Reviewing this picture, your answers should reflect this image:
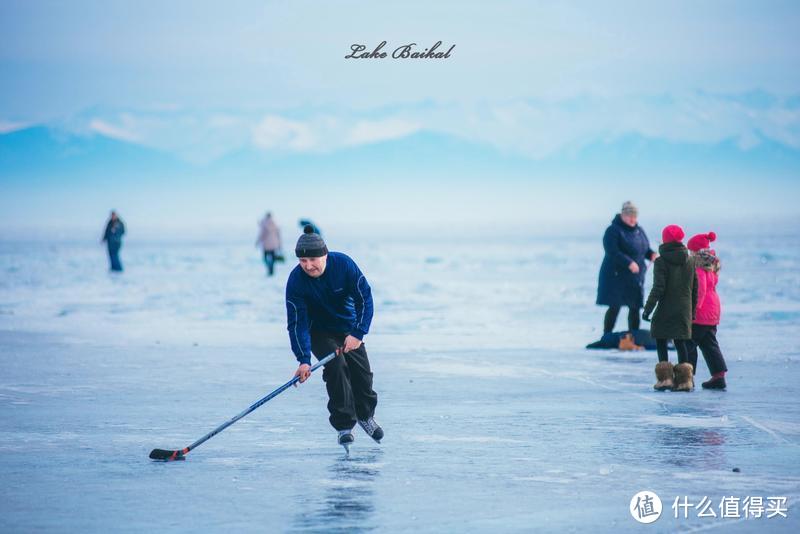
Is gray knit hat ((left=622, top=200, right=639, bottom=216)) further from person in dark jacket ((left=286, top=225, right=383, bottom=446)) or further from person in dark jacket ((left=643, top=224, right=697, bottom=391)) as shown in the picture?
person in dark jacket ((left=286, top=225, right=383, bottom=446))

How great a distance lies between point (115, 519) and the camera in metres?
5.19

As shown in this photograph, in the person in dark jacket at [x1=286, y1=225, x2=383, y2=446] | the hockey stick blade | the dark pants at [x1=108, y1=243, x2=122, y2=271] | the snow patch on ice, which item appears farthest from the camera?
the dark pants at [x1=108, y1=243, x2=122, y2=271]

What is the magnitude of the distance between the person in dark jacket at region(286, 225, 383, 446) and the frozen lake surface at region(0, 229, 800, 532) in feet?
0.91

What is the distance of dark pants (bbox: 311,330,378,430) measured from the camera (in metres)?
6.87

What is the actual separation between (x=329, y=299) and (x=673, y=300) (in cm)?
353

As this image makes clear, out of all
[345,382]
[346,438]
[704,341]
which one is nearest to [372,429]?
[346,438]

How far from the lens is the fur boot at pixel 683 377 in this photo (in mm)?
9078

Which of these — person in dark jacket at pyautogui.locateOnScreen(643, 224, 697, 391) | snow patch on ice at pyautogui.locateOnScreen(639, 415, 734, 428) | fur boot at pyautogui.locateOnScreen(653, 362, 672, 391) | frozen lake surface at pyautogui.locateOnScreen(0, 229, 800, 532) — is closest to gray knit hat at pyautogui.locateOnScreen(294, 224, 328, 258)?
frozen lake surface at pyautogui.locateOnScreen(0, 229, 800, 532)

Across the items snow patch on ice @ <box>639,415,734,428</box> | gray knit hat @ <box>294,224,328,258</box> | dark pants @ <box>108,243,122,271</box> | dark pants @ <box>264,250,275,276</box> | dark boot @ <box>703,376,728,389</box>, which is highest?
dark pants @ <box>108,243,122,271</box>

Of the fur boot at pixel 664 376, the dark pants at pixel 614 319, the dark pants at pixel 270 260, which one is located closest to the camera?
the fur boot at pixel 664 376

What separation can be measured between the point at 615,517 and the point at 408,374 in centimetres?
527

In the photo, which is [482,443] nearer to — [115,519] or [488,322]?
[115,519]

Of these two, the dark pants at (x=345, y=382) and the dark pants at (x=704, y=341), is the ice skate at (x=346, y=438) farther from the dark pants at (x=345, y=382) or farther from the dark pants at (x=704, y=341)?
the dark pants at (x=704, y=341)

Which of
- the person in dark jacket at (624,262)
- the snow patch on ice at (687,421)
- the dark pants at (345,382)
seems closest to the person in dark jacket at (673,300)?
the snow patch on ice at (687,421)
